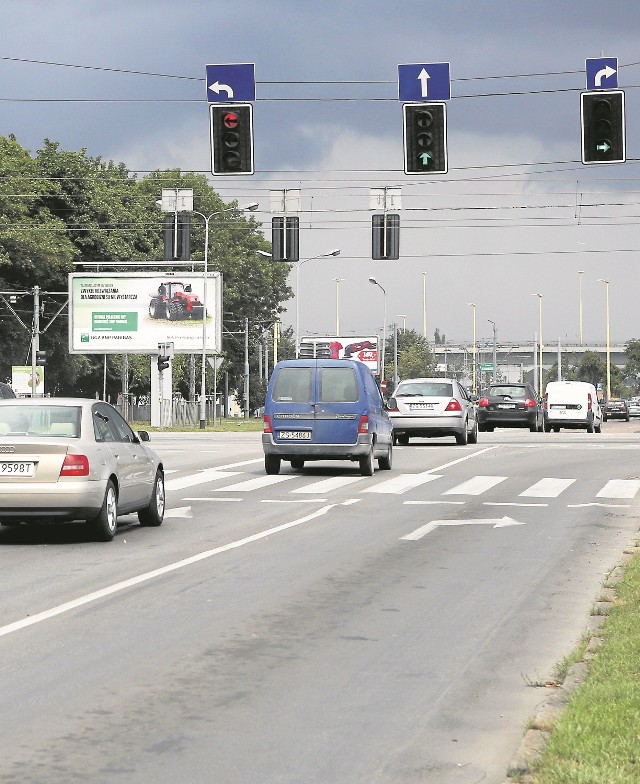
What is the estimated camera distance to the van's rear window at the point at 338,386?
25.6 m

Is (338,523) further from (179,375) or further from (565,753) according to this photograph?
(179,375)

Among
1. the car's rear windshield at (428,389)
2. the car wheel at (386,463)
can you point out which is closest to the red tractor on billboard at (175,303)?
the car's rear windshield at (428,389)

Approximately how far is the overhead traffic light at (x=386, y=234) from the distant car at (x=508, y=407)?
16.1m

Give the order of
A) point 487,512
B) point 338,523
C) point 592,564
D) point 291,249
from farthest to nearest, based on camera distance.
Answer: point 291,249, point 487,512, point 338,523, point 592,564

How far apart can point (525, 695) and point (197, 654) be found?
2.06 m

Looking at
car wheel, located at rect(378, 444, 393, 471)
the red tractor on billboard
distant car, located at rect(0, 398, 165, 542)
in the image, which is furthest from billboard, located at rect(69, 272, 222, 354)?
distant car, located at rect(0, 398, 165, 542)

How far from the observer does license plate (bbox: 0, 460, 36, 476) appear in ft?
48.8

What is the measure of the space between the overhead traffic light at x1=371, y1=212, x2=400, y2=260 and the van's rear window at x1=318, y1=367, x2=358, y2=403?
10.7 meters

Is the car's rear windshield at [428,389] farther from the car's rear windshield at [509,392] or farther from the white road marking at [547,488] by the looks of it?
the car's rear windshield at [509,392]

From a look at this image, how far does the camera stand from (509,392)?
169 feet

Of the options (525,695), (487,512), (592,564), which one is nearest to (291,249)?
(487,512)

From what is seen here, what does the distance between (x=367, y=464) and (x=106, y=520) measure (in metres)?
10.8

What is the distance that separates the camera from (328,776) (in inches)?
234

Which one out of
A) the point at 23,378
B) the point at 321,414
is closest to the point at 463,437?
the point at 321,414
